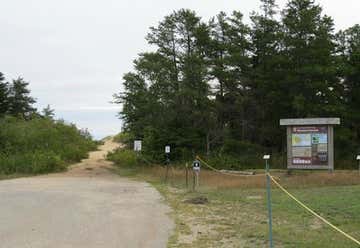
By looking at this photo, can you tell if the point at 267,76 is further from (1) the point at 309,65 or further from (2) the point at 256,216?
(2) the point at 256,216

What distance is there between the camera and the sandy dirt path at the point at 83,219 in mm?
9477

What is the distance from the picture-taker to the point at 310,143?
24984 mm

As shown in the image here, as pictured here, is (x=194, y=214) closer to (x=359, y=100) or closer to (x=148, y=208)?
(x=148, y=208)

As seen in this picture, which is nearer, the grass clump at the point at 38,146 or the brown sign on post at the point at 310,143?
the brown sign on post at the point at 310,143

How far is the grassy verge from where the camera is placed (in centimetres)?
916

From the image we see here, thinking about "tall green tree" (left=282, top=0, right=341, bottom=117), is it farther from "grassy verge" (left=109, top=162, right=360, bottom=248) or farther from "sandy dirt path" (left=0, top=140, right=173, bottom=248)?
"sandy dirt path" (left=0, top=140, right=173, bottom=248)

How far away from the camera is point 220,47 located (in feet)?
128

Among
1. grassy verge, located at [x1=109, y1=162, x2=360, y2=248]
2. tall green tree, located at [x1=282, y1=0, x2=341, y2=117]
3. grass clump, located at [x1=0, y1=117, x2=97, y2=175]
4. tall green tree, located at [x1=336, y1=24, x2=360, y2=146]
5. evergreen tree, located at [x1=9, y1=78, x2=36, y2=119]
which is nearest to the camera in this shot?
grassy verge, located at [x1=109, y1=162, x2=360, y2=248]

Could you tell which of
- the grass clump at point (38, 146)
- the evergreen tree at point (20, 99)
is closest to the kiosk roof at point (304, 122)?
the grass clump at point (38, 146)

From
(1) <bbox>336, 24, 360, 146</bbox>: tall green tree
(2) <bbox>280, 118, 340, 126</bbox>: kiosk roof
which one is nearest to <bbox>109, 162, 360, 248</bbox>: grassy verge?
(2) <bbox>280, 118, 340, 126</bbox>: kiosk roof

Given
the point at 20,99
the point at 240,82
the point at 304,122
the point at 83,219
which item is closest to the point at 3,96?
Answer: the point at 20,99

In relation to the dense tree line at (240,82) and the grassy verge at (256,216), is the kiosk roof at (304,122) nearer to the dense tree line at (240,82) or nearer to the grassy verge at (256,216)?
the grassy verge at (256,216)

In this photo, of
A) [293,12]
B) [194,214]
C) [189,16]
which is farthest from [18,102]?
[194,214]

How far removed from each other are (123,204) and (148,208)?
1.33 m
